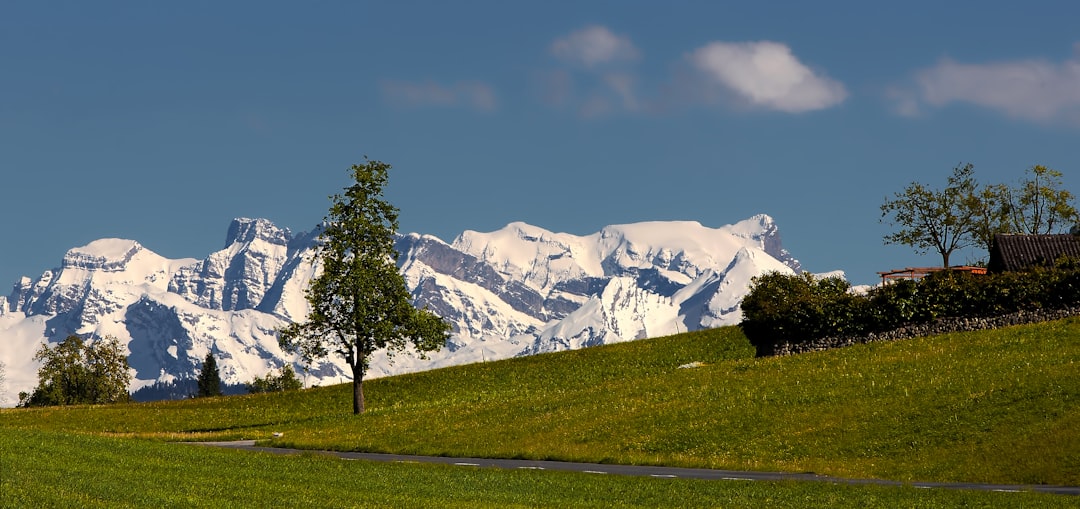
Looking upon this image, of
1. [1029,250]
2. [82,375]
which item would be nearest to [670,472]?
[1029,250]

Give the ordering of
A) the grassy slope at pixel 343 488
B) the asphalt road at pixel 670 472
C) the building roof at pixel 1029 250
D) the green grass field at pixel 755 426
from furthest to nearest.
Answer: the building roof at pixel 1029 250, the green grass field at pixel 755 426, the asphalt road at pixel 670 472, the grassy slope at pixel 343 488

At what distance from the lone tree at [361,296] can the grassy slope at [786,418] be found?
4.53m

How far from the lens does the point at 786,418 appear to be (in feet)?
164

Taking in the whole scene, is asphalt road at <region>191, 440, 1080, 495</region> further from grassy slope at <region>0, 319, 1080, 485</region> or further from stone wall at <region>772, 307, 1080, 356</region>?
stone wall at <region>772, 307, 1080, 356</region>

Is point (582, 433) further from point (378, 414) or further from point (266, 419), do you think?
point (266, 419)

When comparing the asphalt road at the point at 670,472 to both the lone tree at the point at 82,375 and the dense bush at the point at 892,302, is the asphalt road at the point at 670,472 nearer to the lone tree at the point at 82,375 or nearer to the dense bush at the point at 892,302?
the dense bush at the point at 892,302

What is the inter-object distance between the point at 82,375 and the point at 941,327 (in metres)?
126

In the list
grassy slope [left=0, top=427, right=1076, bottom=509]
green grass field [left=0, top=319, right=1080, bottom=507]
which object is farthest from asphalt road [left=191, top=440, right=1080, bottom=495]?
grassy slope [left=0, top=427, right=1076, bottom=509]

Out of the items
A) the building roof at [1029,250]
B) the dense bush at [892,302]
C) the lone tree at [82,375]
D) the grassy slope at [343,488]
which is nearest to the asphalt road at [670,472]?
the grassy slope at [343,488]

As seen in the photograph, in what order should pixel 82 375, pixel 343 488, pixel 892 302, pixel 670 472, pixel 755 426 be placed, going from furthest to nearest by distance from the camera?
1. pixel 82 375
2. pixel 892 302
3. pixel 755 426
4. pixel 670 472
5. pixel 343 488

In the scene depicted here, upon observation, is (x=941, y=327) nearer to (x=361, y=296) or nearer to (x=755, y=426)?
(x=755, y=426)

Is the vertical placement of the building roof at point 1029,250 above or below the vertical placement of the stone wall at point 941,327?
above

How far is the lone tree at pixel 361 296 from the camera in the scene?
241 ft

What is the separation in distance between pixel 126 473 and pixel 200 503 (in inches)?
279
